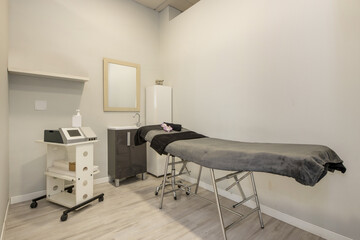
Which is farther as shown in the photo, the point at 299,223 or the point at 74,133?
the point at 74,133

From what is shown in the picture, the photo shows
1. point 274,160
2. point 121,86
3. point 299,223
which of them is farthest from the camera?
point 121,86

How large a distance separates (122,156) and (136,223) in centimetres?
111

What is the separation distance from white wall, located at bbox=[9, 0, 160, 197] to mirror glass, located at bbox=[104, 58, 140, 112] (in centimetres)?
8

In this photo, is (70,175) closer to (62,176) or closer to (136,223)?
(62,176)

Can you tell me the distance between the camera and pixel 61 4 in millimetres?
2271

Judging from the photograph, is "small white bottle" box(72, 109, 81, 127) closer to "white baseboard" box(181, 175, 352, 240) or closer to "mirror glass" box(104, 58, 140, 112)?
"mirror glass" box(104, 58, 140, 112)

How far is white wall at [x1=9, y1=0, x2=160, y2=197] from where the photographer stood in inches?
78.8

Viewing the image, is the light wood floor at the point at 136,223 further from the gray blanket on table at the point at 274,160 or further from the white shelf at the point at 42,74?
the white shelf at the point at 42,74

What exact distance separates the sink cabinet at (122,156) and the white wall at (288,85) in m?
1.04

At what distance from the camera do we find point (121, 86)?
2.80m

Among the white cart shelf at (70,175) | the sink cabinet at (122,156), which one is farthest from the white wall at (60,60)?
the white cart shelf at (70,175)

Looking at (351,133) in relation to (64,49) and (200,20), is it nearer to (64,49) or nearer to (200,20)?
(200,20)

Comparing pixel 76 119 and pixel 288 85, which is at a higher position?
pixel 288 85

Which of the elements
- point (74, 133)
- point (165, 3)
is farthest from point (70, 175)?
point (165, 3)
